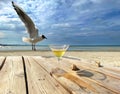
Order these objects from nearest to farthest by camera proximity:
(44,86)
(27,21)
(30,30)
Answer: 1. (44,86)
2. (27,21)
3. (30,30)

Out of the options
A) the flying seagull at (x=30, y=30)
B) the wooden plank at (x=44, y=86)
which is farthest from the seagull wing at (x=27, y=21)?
the wooden plank at (x=44, y=86)

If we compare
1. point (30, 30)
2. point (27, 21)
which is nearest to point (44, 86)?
point (27, 21)

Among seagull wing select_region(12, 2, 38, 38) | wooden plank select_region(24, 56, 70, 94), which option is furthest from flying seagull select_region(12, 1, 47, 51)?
wooden plank select_region(24, 56, 70, 94)

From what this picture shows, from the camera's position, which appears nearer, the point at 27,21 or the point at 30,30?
the point at 27,21

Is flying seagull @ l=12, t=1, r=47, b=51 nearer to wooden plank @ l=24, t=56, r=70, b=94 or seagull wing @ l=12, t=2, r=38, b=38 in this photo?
seagull wing @ l=12, t=2, r=38, b=38

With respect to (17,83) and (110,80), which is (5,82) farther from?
(110,80)

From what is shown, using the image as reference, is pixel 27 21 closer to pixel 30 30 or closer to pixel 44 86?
pixel 30 30

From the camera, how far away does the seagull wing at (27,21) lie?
8550 mm

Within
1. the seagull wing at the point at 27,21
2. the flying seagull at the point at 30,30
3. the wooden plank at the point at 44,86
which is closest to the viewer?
the wooden plank at the point at 44,86

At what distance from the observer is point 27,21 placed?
11234 millimetres

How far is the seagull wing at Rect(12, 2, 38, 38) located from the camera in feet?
28.1

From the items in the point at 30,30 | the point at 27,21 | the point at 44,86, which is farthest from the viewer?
the point at 30,30

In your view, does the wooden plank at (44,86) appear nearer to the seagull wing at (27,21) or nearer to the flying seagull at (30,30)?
the seagull wing at (27,21)

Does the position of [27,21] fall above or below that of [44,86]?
above
